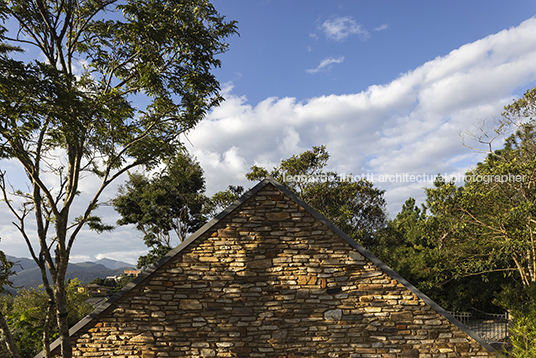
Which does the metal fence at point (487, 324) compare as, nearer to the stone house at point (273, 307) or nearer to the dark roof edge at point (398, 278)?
the dark roof edge at point (398, 278)

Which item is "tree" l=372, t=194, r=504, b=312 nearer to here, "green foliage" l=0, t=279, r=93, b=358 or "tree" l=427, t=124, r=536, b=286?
"tree" l=427, t=124, r=536, b=286

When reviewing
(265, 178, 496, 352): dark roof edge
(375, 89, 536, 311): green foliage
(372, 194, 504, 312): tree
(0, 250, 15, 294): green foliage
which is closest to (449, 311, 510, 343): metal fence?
(372, 194, 504, 312): tree

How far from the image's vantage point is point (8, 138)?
5418mm

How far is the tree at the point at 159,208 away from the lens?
22.5 m

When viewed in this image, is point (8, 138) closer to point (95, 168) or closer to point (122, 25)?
point (95, 168)

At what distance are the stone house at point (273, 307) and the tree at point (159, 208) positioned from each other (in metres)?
16.9

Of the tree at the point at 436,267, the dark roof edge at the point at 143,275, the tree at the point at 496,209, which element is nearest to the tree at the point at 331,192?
the tree at the point at 436,267

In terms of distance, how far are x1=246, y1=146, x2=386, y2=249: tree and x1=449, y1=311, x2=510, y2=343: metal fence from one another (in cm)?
692

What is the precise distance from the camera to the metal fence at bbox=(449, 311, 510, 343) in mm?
13864

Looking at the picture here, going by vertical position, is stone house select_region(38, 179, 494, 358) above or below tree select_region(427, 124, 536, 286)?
below

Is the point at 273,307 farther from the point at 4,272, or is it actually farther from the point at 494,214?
the point at 494,214

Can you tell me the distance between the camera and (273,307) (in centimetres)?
575

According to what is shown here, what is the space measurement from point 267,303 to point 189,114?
18.3ft

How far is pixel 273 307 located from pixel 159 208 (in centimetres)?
1927
